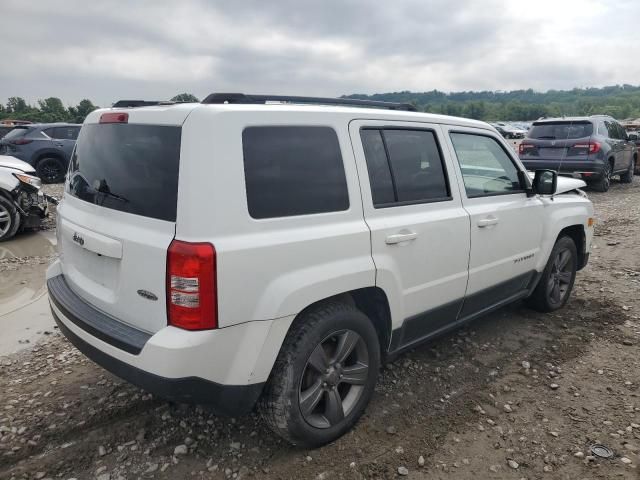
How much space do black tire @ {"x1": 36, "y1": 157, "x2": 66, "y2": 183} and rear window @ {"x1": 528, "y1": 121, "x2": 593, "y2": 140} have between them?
12.3m

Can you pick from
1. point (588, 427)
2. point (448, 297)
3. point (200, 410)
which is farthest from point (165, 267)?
point (588, 427)

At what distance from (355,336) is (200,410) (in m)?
1.15

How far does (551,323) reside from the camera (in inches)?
177

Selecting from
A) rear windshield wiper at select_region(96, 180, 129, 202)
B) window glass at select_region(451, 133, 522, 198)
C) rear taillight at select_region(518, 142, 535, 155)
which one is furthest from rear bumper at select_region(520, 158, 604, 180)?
rear windshield wiper at select_region(96, 180, 129, 202)

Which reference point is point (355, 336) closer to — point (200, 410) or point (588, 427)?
point (200, 410)

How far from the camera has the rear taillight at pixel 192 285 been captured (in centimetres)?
207

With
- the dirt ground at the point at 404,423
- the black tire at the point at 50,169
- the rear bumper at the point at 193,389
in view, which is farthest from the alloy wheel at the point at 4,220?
the black tire at the point at 50,169

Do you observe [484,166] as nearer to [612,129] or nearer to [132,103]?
[132,103]

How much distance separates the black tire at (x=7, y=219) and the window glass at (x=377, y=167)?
6626 millimetres

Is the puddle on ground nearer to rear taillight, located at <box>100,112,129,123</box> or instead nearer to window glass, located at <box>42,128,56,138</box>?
rear taillight, located at <box>100,112,129,123</box>

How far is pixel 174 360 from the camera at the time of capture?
6.95ft

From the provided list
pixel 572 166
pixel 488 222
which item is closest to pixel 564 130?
pixel 572 166

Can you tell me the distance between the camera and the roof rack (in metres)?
2.47

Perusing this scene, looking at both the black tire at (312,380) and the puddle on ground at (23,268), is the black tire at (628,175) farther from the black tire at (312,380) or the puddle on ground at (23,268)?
the puddle on ground at (23,268)
